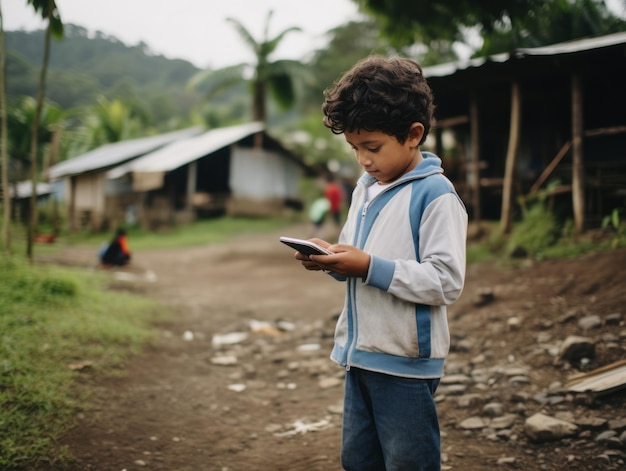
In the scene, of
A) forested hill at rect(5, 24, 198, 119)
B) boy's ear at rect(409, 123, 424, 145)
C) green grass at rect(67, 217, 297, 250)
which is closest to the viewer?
boy's ear at rect(409, 123, 424, 145)

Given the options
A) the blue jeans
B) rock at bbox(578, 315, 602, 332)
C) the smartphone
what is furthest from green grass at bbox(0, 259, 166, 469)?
rock at bbox(578, 315, 602, 332)

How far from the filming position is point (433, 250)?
4.57 ft

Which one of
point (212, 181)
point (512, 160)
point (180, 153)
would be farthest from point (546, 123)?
point (212, 181)

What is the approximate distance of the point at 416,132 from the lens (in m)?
1.49

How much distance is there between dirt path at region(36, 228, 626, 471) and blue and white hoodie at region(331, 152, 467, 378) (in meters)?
1.22

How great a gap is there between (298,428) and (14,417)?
148 centimetres

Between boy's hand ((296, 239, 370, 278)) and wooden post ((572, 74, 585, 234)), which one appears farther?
wooden post ((572, 74, 585, 234))

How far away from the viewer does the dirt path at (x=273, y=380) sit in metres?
2.46

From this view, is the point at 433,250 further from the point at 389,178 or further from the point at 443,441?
the point at 443,441

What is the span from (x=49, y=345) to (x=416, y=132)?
297 centimetres

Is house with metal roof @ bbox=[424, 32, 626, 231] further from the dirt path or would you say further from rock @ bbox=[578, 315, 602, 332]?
rock @ bbox=[578, 315, 602, 332]

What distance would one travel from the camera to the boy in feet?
4.57

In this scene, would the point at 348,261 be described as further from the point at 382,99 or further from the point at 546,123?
the point at 546,123

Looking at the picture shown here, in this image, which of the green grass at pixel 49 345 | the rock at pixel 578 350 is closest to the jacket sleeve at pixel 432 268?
the green grass at pixel 49 345
